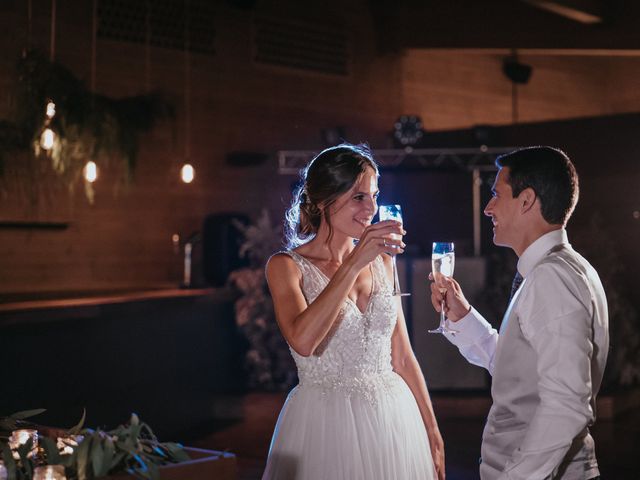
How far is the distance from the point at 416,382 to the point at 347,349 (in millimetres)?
278

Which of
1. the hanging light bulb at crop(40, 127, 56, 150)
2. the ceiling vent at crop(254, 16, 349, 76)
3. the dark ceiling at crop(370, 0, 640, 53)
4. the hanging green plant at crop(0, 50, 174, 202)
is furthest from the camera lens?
the dark ceiling at crop(370, 0, 640, 53)

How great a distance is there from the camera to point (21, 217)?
8000 mm

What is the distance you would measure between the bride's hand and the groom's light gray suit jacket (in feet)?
1.28

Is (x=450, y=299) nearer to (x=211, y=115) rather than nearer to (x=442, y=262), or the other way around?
(x=442, y=262)

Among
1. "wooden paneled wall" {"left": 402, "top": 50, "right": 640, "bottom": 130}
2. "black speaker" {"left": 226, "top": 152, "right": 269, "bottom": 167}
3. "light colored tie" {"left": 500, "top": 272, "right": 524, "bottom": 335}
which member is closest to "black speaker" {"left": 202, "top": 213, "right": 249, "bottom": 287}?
"black speaker" {"left": 226, "top": 152, "right": 269, "bottom": 167}

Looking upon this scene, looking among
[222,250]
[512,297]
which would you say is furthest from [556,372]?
[222,250]

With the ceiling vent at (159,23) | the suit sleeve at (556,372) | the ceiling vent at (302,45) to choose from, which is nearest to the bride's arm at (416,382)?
the suit sleeve at (556,372)

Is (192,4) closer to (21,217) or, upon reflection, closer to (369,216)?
(21,217)

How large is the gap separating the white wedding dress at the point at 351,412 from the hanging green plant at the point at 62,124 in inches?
192

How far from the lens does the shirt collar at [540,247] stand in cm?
211

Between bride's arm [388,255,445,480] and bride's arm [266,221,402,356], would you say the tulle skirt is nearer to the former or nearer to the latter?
bride's arm [388,255,445,480]

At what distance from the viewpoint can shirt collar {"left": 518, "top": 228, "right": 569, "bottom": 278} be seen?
2.11 metres

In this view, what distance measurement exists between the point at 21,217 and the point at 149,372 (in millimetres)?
2215

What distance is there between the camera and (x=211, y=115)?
978 cm
